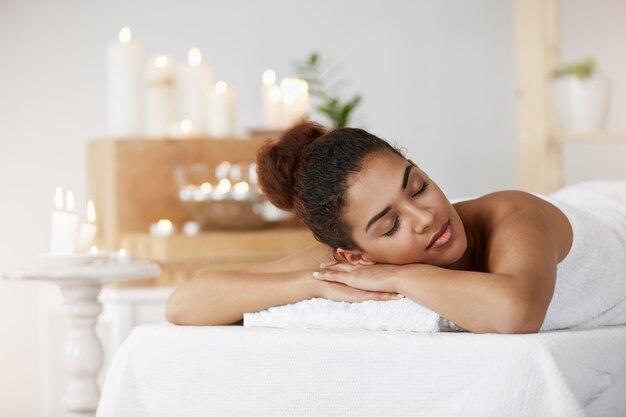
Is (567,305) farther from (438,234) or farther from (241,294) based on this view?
(241,294)

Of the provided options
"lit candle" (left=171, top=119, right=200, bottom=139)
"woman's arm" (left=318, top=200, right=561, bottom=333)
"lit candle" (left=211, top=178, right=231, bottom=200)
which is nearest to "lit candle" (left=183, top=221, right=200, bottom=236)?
"lit candle" (left=211, top=178, right=231, bottom=200)

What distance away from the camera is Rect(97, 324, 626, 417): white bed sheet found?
145 cm

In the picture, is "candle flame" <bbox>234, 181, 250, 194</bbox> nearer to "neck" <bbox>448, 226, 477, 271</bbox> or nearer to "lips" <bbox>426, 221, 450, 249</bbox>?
"neck" <bbox>448, 226, 477, 271</bbox>

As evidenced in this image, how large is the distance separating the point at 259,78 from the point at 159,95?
2.71ft

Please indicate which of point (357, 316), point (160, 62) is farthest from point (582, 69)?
point (357, 316)

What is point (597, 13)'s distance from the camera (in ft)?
12.9

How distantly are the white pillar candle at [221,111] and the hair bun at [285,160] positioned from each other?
5.59 ft

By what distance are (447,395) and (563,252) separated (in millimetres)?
407

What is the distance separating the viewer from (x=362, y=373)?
1.58 m

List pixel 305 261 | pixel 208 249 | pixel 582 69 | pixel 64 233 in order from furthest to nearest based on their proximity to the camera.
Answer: pixel 582 69 < pixel 208 249 < pixel 64 233 < pixel 305 261

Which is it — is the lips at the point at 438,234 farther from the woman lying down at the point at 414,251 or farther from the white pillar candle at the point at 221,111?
the white pillar candle at the point at 221,111

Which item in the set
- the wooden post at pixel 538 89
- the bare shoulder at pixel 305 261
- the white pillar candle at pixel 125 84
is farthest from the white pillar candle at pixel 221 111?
the bare shoulder at pixel 305 261

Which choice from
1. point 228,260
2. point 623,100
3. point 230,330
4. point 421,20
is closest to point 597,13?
point 623,100

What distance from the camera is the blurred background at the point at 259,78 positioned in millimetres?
3980
